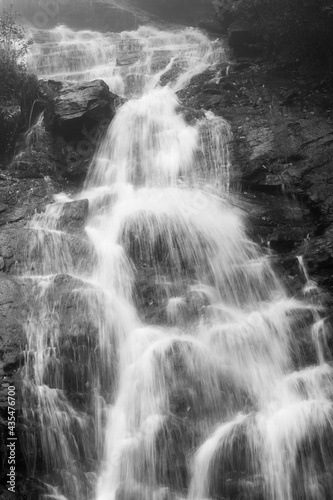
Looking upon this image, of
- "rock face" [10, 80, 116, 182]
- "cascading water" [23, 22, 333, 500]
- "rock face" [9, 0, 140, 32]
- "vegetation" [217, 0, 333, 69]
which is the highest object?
"rock face" [9, 0, 140, 32]

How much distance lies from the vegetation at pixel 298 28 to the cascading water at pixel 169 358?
18.7ft

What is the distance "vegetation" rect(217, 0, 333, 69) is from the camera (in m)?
14.7

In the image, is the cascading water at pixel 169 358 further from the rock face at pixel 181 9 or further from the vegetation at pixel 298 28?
the rock face at pixel 181 9

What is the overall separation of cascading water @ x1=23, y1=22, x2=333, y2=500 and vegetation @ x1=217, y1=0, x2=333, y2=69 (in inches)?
225

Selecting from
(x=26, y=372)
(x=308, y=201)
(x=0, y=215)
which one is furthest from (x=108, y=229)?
(x=308, y=201)

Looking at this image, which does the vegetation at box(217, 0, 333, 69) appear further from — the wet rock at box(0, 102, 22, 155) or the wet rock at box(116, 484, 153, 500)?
the wet rock at box(116, 484, 153, 500)

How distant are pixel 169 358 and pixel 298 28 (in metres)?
12.1

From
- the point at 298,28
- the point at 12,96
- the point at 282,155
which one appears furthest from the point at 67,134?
the point at 298,28

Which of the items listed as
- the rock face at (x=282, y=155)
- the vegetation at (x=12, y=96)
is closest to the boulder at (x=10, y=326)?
the rock face at (x=282, y=155)

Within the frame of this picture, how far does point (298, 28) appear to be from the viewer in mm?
15102

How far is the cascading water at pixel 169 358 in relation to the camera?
6449mm

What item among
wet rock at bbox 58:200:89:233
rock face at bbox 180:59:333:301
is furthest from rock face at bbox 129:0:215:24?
wet rock at bbox 58:200:89:233

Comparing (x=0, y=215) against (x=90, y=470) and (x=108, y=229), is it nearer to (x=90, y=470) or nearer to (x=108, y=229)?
(x=108, y=229)

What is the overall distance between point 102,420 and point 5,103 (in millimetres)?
10046
